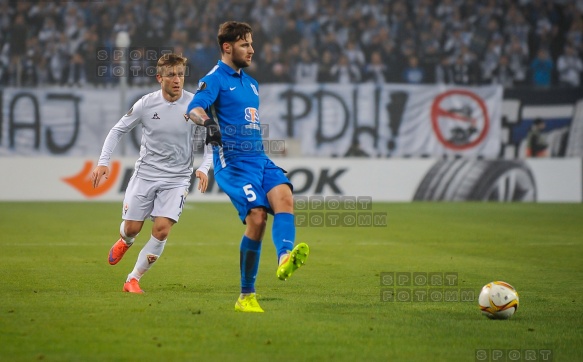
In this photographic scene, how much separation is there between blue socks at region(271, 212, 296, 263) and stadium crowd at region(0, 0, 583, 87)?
1859 cm

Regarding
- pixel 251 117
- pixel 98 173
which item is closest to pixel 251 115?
pixel 251 117

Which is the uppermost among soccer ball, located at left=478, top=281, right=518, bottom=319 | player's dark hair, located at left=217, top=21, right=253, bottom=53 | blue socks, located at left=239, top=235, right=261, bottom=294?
player's dark hair, located at left=217, top=21, right=253, bottom=53

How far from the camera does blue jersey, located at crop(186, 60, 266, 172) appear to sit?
7.55 meters

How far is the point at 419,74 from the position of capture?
26.9 meters

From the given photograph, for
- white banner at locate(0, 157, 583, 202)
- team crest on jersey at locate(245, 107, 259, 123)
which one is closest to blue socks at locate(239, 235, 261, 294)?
team crest on jersey at locate(245, 107, 259, 123)

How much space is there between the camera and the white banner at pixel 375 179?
23516mm

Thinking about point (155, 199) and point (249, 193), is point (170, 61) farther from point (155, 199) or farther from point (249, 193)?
point (249, 193)

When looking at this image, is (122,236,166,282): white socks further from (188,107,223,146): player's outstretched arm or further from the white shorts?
(188,107,223,146): player's outstretched arm

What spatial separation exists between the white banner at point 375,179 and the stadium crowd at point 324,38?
298 centimetres

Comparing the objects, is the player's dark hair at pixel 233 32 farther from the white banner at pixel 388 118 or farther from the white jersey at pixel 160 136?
the white banner at pixel 388 118

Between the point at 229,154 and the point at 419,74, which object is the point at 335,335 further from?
the point at 419,74

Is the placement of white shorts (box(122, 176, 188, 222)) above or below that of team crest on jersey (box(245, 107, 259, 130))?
below

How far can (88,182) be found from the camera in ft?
77.8

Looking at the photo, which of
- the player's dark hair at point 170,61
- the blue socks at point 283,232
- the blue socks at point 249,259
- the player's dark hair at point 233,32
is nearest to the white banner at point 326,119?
the player's dark hair at point 170,61
